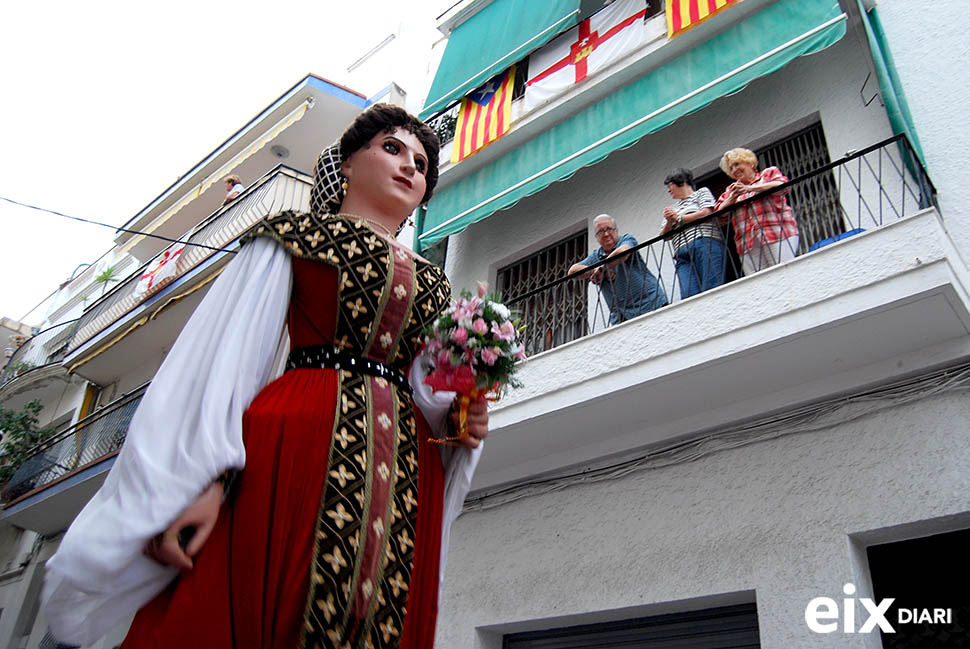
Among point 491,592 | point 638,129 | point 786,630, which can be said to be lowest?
point 786,630

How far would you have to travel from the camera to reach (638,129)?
21.9ft

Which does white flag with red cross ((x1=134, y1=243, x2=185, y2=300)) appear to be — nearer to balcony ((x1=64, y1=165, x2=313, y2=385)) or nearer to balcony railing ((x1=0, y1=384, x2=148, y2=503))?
balcony ((x1=64, y1=165, x2=313, y2=385))

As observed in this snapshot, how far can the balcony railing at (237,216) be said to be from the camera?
10.9 m

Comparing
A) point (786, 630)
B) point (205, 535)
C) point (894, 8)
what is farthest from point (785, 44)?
point (205, 535)

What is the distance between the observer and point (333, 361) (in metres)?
2.31

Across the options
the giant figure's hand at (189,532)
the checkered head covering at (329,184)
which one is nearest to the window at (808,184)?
the checkered head covering at (329,184)

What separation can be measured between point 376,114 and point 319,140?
35.8 ft

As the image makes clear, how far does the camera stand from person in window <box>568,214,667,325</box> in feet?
19.6

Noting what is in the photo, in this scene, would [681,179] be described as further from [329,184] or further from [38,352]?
[38,352]

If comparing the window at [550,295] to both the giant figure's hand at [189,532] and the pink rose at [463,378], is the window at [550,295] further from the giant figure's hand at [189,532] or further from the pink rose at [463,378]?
the giant figure's hand at [189,532]

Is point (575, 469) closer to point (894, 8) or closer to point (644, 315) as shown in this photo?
point (644, 315)

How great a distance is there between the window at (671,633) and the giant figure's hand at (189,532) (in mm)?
3817

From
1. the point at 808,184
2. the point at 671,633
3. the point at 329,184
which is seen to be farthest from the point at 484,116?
the point at 329,184

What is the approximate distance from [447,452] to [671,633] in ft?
10.6
